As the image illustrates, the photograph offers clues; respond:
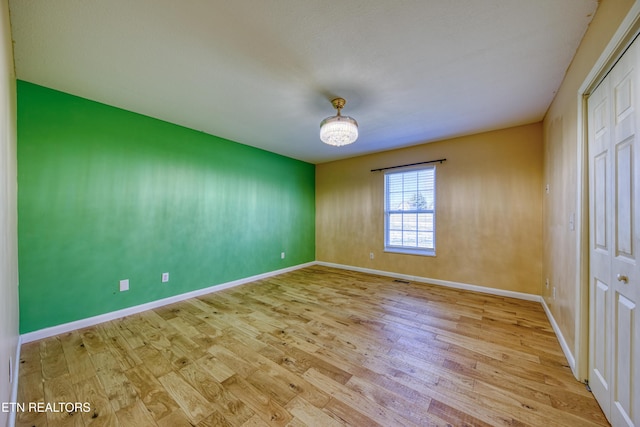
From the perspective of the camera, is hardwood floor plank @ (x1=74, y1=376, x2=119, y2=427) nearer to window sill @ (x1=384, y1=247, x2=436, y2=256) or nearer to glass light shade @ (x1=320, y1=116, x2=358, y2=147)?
glass light shade @ (x1=320, y1=116, x2=358, y2=147)

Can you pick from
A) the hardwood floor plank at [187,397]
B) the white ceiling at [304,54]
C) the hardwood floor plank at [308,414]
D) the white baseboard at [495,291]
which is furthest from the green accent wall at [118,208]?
the hardwood floor plank at [308,414]

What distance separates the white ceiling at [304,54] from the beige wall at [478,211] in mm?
625

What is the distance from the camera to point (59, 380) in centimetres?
167

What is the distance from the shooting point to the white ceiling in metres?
1.42

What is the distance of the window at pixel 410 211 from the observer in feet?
13.3

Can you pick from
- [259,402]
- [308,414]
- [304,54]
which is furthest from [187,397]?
[304,54]

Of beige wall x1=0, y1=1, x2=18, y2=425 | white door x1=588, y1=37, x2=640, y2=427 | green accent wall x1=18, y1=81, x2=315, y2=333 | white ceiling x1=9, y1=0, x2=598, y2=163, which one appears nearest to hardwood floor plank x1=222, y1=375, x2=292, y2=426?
beige wall x1=0, y1=1, x2=18, y2=425

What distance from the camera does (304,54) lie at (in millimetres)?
1782

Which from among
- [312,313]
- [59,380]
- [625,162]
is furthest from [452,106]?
[59,380]

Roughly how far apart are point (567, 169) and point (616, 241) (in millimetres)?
985

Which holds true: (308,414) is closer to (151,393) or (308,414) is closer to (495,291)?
(151,393)

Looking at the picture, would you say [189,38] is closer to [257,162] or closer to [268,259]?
[257,162]

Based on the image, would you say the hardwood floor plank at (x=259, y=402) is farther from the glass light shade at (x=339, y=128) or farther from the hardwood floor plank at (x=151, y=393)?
the glass light shade at (x=339, y=128)

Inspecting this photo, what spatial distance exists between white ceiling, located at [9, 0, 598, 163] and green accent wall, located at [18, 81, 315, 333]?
317 millimetres
